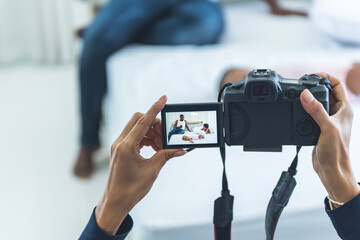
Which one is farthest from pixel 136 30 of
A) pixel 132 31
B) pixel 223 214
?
pixel 223 214

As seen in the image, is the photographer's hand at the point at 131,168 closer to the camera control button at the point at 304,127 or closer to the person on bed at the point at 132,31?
the camera control button at the point at 304,127

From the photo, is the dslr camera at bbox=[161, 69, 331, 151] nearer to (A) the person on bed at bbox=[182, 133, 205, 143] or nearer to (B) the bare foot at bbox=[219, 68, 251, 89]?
(A) the person on bed at bbox=[182, 133, 205, 143]

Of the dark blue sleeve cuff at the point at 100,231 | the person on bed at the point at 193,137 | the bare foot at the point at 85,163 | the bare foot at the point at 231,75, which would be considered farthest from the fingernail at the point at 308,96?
the bare foot at the point at 85,163

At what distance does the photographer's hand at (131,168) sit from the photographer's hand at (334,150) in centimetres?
13

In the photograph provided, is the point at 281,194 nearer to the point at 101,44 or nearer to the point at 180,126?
the point at 180,126

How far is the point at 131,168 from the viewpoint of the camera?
456 mm

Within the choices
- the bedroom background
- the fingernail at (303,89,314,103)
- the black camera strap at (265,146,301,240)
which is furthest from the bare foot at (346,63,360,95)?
the fingernail at (303,89,314,103)

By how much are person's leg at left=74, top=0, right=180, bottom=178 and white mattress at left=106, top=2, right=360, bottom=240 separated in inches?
2.0

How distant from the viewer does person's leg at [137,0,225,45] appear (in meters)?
1.28

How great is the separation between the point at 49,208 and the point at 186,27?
0.57 meters

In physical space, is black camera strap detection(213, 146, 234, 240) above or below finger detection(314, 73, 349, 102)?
below

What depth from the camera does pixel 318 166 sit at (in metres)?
0.48

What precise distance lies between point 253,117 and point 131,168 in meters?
0.13

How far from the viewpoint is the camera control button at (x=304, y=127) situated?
455 mm
